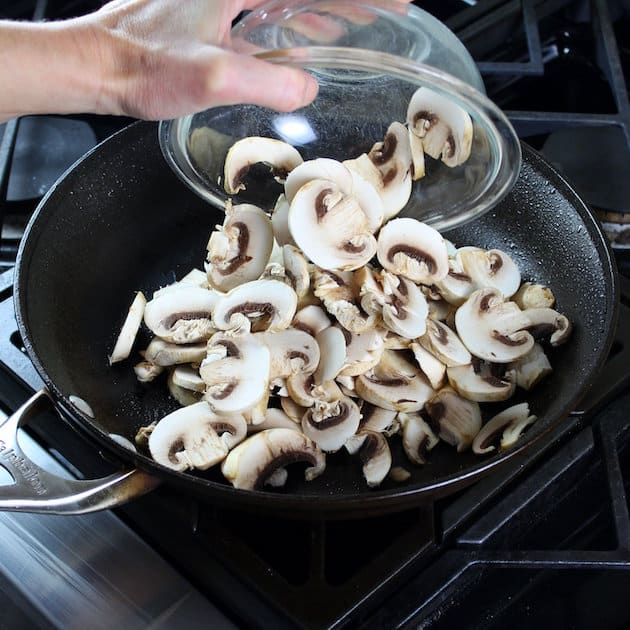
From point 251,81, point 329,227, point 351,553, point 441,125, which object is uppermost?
point 251,81

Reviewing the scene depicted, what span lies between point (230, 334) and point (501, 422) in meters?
0.37

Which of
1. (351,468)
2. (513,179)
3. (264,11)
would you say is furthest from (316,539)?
(264,11)

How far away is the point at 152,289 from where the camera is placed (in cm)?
126

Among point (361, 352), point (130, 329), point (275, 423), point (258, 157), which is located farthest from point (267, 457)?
point (258, 157)

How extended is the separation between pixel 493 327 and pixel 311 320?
257 mm

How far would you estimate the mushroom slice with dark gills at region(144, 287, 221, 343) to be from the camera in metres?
1.08

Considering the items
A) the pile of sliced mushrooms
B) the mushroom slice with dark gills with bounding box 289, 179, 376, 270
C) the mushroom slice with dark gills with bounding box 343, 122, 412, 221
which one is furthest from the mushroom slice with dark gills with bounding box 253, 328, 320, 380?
the mushroom slice with dark gills with bounding box 343, 122, 412, 221

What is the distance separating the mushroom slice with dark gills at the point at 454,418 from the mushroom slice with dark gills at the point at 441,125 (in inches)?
12.7

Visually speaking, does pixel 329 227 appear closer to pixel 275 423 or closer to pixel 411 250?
pixel 411 250

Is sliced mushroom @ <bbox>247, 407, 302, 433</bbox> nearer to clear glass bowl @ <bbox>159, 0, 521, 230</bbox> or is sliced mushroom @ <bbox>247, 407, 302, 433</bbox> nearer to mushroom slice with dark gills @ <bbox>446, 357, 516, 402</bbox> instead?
mushroom slice with dark gills @ <bbox>446, 357, 516, 402</bbox>

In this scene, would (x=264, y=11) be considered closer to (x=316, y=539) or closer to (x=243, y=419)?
(x=243, y=419)

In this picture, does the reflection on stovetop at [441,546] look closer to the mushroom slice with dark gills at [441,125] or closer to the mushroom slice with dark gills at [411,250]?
the mushroom slice with dark gills at [411,250]

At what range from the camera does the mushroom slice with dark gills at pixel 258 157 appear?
1081 millimetres

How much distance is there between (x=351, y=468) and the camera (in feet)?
3.38
